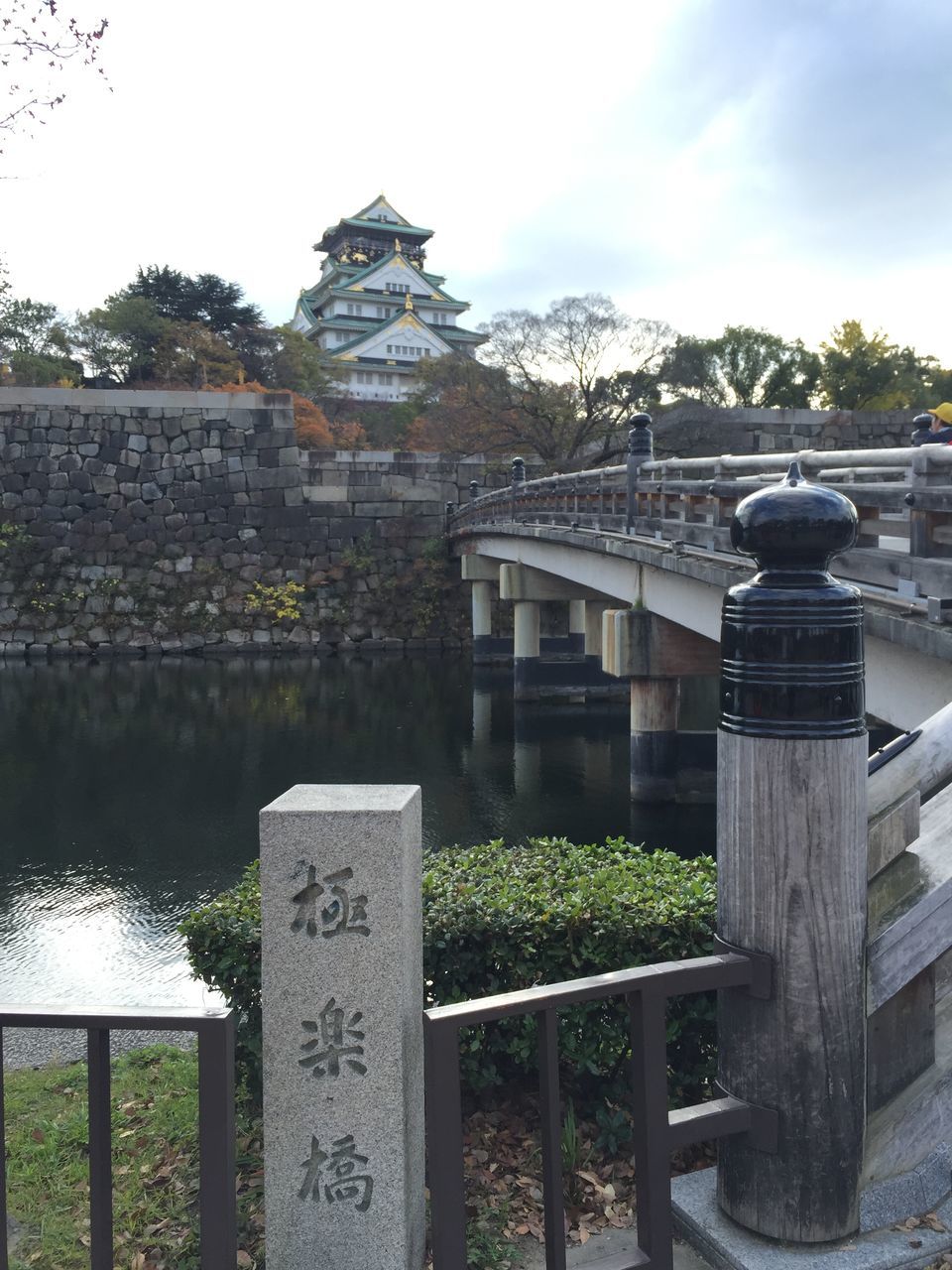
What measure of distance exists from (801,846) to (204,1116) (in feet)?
4.33

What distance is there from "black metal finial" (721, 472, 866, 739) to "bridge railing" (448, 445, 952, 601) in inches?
83.4

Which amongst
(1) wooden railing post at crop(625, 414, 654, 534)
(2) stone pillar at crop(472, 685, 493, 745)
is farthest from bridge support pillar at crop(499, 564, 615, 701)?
(1) wooden railing post at crop(625, 414, 654, 534)

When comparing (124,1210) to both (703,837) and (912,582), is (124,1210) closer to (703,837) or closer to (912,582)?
(912,582)

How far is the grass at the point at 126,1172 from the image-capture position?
2.99 metres

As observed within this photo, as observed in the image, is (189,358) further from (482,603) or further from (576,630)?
(576,630)

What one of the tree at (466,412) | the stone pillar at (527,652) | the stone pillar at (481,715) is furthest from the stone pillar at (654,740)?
the tree at (466,412)

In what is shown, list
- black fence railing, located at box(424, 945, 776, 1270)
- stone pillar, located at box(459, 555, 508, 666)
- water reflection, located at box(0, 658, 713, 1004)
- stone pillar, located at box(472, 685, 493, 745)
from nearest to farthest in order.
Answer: black fence railing, located at box(424, 945, 776, 1270) → water reflection, located at box(0, 658, 713, 1004) → stone pillar, located at box(472, 685, 493, 745) → stone pillar, located at box(459, 555, 508, 666)

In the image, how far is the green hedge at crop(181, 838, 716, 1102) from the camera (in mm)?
3271

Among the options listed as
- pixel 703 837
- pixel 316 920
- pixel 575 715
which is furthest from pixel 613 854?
pixel 575 715

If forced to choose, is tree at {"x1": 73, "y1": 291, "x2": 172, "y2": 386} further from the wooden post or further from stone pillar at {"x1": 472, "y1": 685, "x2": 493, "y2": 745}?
the wooden post

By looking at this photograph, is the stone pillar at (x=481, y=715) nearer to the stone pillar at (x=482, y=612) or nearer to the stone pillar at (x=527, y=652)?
the stone pillar at (x=527, y=652)

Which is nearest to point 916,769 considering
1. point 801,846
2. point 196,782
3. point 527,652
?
point 801,846

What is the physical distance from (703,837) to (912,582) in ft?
18.4

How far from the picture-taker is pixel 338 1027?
2311 mm
